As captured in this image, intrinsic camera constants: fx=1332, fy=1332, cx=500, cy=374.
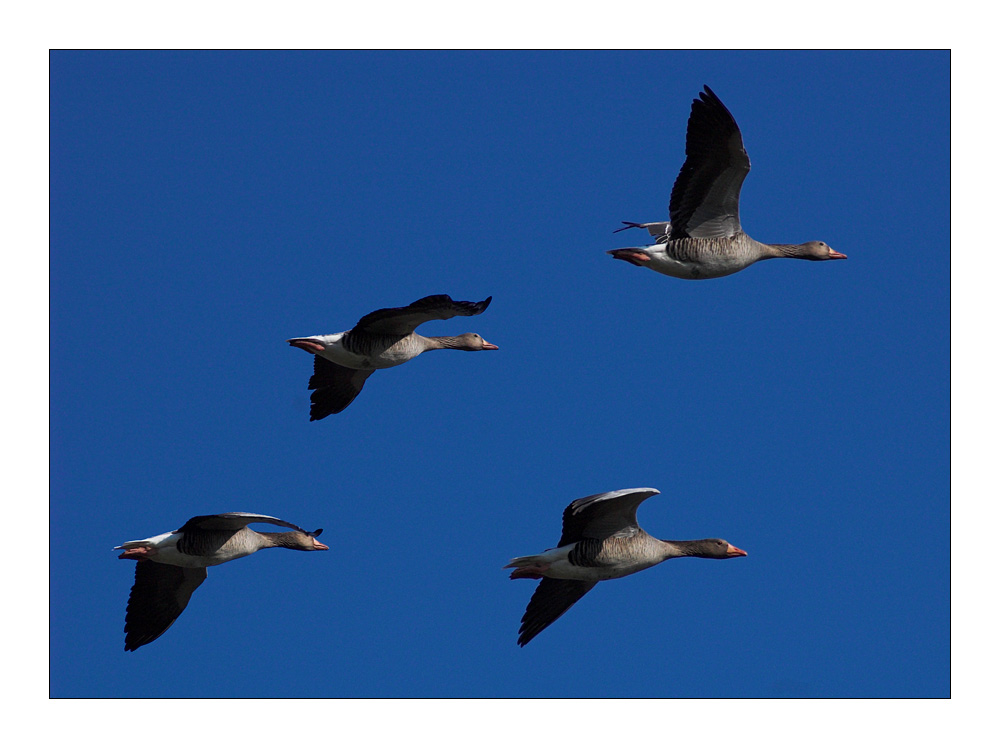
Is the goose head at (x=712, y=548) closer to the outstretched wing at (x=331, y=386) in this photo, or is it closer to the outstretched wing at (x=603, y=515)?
the outstretched wing at (x=603, y=515)

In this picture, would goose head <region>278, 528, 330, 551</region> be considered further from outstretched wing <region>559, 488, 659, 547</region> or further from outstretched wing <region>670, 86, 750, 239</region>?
outstretched wing <region>670, 86, 750, 239</region>

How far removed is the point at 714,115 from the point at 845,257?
3.29 m

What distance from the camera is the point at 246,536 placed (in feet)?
53.8

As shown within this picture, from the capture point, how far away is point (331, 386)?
1883 centimetres

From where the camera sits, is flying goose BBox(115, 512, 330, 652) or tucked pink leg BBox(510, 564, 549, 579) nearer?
tucked pink leg BBox(510, 564, 549, 579)

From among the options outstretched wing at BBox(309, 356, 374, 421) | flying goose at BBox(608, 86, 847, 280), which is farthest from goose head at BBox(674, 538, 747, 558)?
outstretched wing at BBox(309, 356, 374, 421)

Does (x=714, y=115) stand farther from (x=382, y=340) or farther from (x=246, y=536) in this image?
(x=246, y=536)

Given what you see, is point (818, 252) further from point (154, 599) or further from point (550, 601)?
point (154, 599)

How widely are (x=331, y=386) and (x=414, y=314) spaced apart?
3.59 meters

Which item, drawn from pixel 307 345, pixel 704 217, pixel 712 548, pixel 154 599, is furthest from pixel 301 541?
pixel 704 217

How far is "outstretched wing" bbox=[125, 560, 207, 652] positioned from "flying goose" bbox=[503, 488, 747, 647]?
4.57m

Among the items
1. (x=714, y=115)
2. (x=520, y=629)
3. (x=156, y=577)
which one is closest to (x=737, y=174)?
(x=714, y=115)

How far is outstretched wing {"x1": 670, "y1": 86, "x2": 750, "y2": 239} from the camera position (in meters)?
15.1

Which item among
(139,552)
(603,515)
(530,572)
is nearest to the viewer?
(603,515)
